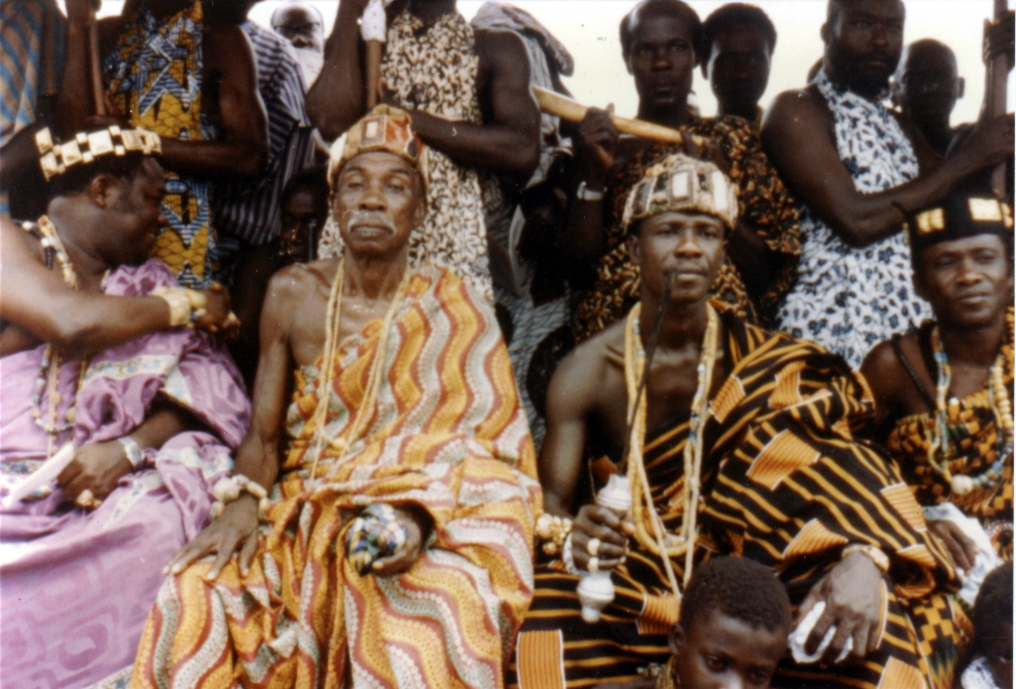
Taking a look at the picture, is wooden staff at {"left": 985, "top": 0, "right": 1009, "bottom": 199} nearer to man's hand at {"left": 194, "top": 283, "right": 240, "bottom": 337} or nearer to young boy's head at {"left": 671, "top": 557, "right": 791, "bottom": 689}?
young boy's head at {"left": 671, "top": 557, "right": 791, "bottom": 689}

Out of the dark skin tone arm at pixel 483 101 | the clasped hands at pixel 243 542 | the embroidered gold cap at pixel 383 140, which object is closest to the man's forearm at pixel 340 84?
the dark skin tone arm at pixel 483 101

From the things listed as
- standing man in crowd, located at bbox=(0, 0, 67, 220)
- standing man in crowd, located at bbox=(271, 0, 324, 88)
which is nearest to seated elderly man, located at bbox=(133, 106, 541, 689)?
standing man in crowd, located at bbox=(0, 0, 67, 220)

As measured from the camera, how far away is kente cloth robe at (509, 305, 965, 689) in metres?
2.62

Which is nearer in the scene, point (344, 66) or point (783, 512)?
point (783, 512)

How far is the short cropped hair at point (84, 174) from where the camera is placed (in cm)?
331

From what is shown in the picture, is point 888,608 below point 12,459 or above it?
below

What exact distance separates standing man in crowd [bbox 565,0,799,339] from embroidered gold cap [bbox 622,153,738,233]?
1.38 feet

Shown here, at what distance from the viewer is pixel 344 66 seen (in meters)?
3.75

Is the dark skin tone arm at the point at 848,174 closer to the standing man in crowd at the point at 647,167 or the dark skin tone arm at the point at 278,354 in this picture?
the standing man in crowd at the point at 647,167

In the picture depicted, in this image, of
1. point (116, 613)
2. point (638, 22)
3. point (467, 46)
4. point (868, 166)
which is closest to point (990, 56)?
point (868, 166)

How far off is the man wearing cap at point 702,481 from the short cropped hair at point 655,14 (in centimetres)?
110

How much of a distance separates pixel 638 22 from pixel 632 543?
229 centimetres

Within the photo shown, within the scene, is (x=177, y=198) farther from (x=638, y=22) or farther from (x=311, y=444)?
(x=638, y=22)

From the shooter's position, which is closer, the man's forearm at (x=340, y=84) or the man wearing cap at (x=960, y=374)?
the man wearing cap at (x=960, y=374)
